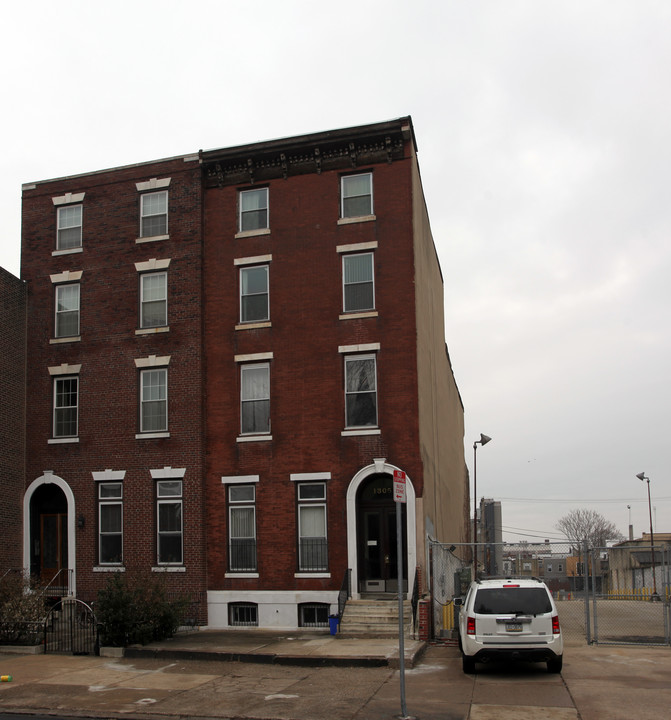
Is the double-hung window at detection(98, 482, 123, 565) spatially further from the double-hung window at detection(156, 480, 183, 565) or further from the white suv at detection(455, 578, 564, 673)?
the white suv at detection(455, 578, 564, 673)

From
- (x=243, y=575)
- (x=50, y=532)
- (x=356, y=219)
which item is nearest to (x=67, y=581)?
(x=50, y=532)

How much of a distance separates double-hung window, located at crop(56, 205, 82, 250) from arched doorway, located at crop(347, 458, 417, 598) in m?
12.5

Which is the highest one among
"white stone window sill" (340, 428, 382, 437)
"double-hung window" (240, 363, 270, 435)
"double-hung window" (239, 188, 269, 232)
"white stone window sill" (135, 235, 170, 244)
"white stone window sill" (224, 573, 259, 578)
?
"double-hung window" (239, 188, 269, 232)

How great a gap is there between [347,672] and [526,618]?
3.78 meters

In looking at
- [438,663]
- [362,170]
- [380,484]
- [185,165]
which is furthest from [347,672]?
[185,165]

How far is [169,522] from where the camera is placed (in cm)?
2506

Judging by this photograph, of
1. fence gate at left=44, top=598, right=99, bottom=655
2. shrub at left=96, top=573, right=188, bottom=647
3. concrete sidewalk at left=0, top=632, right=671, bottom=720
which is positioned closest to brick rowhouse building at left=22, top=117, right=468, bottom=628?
fence gate at left=44, top=598, right=99, bottom=655

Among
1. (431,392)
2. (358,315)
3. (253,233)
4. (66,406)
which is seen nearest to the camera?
(358,315)

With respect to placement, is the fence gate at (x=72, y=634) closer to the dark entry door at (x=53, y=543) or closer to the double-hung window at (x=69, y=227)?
the dark entry door at (x=53, y=543)

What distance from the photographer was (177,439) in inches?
992

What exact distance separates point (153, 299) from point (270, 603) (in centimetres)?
1005

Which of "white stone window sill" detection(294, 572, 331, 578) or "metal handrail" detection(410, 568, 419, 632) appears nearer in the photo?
"metal handrail" detection(410, 568, 419, 632)

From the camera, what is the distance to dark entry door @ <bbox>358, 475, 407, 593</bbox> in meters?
23.5

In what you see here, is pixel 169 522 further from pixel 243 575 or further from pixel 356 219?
pixel 356 219
